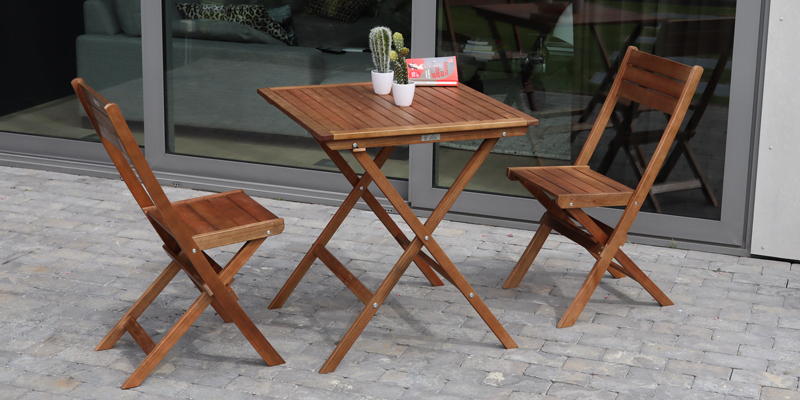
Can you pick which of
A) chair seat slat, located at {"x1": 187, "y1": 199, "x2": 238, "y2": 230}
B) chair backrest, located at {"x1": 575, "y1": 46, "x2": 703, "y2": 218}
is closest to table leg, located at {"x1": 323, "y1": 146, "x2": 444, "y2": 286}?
chair seat slat, located at {"x1": 187, "y1": 199, "x2": 238, "y2": 230}

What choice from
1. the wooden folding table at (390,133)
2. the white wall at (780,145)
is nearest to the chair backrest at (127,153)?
the wooden folding table at (390,133)

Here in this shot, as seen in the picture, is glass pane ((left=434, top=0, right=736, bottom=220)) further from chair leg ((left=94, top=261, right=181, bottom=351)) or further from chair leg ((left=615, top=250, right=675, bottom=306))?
chair leg ((left=94, top=261, right=181, bottom=351))

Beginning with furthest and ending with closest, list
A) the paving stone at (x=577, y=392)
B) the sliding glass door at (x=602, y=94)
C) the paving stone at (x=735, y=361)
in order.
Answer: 1. the sliding glass door at (x=602, y=94)
2. the paving stone at (x=735, y=361)
3. the paving stone at (x=577, y=392)

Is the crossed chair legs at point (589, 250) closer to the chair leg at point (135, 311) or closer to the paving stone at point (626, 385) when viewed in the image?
the paving stone at point (626, 385)

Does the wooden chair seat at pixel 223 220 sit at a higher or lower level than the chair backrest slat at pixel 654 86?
lower

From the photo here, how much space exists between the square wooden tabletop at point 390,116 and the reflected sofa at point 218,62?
1413 millimetres

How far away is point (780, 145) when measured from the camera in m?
4.30

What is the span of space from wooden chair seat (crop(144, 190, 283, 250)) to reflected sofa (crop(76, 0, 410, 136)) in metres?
1.94

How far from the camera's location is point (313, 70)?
529 centimetres

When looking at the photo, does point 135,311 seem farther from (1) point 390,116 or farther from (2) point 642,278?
(2) point 642,278

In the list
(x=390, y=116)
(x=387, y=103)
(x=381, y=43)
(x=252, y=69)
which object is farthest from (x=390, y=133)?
(x=252, y=69)

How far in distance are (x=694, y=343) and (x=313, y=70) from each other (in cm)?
284

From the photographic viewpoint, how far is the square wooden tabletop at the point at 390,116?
10.1ft

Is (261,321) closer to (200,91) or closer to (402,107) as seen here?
(402,107)
